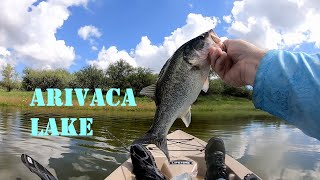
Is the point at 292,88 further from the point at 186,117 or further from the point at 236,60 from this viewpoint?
the point at 186,117

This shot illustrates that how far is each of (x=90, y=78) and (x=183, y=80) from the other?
8793cm

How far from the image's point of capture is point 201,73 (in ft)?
8.61

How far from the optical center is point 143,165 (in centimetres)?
680

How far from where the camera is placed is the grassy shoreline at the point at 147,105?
5491cm

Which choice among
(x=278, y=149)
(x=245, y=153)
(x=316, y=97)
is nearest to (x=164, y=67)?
(x=316, y=97)

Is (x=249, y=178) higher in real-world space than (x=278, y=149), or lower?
higher

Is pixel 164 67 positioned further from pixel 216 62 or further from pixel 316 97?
pixel 316 97

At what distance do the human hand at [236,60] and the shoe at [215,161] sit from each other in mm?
4532

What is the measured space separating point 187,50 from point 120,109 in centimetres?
5459

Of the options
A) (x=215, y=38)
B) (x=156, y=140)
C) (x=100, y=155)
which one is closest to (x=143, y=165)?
(x=156, y=140)

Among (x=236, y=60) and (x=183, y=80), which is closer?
(x=236, y=60)

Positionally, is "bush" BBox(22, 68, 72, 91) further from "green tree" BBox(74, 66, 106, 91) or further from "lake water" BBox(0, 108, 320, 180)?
"lake water" BBox(0, 108, 320, 180)

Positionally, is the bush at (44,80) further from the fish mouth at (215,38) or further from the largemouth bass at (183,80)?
the fish mouth at (215,38)

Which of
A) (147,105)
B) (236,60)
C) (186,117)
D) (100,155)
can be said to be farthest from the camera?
(147,105)
